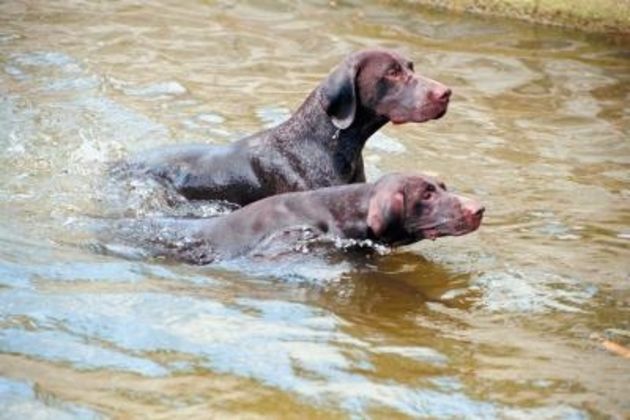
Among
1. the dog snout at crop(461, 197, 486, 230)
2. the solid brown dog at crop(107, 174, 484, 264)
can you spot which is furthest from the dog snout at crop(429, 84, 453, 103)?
the dog snout at crop(461, 197, 486, 230)

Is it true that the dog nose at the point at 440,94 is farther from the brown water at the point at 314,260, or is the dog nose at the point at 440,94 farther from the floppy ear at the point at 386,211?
the floppy ear at the point at 386,211

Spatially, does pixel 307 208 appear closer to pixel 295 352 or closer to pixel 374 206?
pixel 374 206

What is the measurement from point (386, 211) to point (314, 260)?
53cm

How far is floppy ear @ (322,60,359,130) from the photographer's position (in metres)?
8.00

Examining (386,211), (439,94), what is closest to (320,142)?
(439,94)

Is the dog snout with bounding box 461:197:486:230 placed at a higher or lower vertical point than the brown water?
higher

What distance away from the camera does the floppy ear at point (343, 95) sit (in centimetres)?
800

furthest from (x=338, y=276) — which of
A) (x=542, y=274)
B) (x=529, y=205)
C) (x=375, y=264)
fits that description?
(x=529, y=205)

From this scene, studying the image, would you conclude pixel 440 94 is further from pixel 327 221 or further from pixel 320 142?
pixel 327 221

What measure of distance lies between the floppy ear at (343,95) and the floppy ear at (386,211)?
1483 millimetres

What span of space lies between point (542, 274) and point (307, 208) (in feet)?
5.13

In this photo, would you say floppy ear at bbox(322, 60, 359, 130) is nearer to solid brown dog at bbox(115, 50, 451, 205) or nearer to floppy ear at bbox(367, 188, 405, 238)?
solid brown dog at bbox(115, 50, 451, 205)

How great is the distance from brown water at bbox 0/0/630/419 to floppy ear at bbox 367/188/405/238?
0.96 ft

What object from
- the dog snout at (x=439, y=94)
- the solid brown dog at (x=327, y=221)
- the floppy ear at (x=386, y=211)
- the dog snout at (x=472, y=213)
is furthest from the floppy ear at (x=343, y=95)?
the dog snout at (x=472, y=213)
